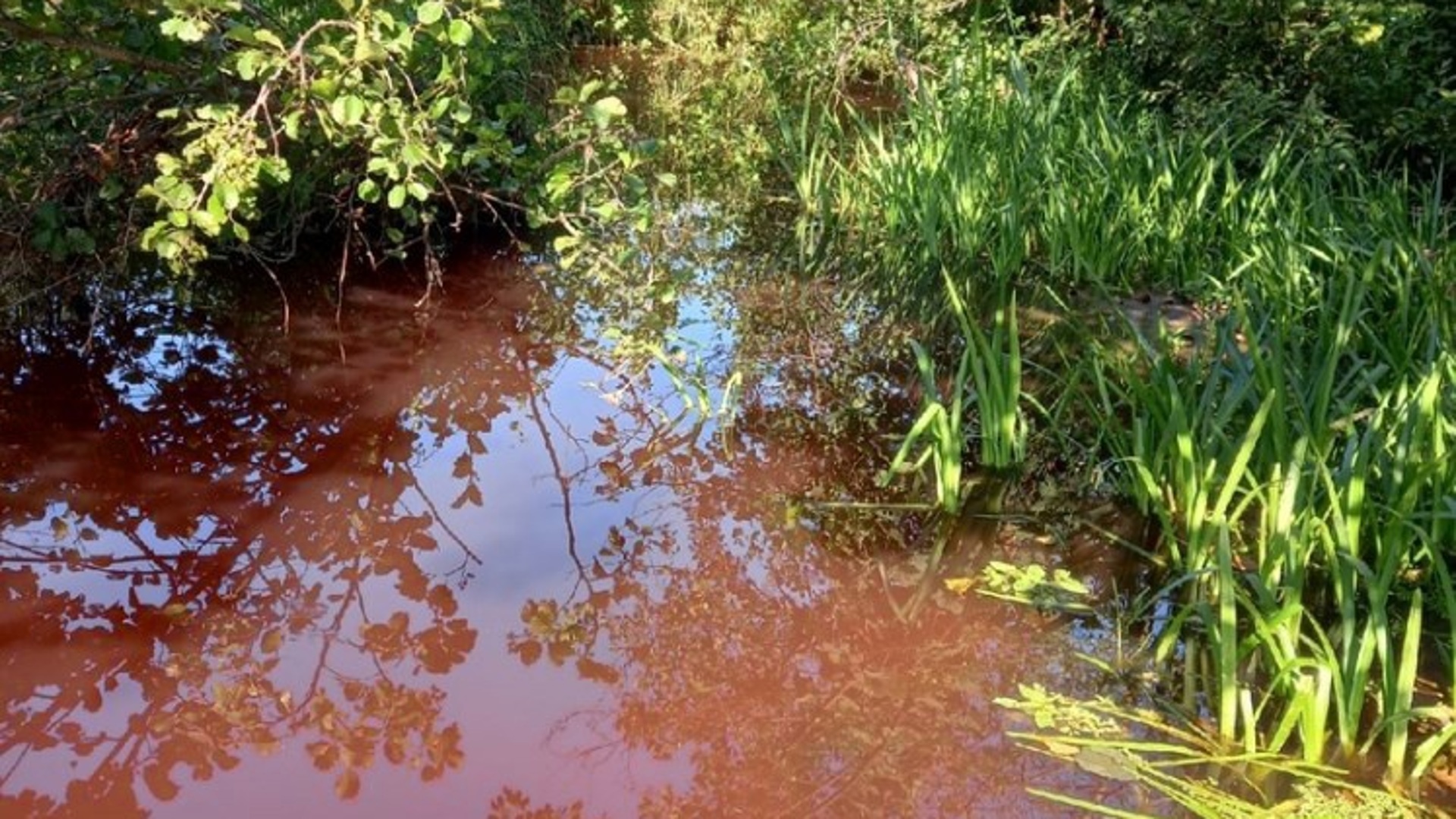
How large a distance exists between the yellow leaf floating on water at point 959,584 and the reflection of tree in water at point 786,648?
2 centimetres

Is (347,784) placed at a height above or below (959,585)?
above

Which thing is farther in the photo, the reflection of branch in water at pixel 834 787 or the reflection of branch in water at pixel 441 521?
the reflection of branch in water at pixel 441 521

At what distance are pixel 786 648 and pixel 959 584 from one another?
18.0 inches

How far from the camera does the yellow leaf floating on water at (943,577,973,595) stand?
2.66 m

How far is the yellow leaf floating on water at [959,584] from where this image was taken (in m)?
2.66

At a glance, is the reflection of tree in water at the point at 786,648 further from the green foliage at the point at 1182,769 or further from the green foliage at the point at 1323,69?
the green foliage at the point at 1323,69

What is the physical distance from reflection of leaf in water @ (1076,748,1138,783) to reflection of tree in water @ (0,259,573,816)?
108 cm

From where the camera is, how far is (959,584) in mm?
2684

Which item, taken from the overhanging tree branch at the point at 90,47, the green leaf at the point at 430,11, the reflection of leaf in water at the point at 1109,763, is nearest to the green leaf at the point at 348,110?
the green leaf at the point at 430,11

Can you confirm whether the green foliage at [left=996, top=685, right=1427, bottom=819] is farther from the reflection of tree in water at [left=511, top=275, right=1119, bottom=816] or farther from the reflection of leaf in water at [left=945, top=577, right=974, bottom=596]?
the reflection of leaf in water at [left=945, top=577, right=974, bottom=596]

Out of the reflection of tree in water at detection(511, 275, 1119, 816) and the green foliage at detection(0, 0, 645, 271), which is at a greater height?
the green foliage at detection(0, 0, 645, 271)

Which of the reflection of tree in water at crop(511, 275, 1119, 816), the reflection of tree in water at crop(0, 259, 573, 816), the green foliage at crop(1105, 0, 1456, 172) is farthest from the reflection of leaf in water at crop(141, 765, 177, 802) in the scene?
the green foliage at crop(1105, 0, 1456, 172)

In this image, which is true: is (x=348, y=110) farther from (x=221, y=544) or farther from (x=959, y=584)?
(x=959, y=584)

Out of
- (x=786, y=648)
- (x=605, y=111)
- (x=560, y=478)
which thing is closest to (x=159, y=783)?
(x=786, y=648)
